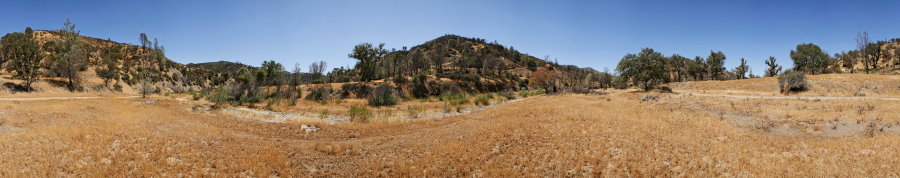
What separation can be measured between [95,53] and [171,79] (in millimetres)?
15562

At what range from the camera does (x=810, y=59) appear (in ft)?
163

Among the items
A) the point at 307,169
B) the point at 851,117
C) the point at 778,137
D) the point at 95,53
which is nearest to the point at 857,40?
the point at 851,117

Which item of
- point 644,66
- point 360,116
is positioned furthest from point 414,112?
point 644,66

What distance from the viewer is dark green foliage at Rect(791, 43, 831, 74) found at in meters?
49.1

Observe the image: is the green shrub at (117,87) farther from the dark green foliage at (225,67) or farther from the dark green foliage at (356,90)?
the dark green foliage at (225,67)

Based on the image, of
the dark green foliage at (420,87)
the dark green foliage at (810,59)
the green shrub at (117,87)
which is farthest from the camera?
the dark green foliage at (420,87)

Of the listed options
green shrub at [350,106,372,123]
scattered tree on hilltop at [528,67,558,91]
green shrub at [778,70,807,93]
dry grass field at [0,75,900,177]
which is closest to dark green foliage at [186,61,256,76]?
scattered tree on hilltop at [528,67,558,91]

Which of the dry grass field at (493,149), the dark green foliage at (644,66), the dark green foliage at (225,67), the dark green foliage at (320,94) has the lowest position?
the dry grass field at (493,149)

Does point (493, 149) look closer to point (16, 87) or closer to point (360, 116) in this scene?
point (360, 116)

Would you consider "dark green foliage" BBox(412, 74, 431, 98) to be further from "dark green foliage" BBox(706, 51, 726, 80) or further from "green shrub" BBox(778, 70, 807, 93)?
"dark green foliage" BBox(706, 51, 726, 80)

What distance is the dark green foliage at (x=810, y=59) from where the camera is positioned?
49.1m

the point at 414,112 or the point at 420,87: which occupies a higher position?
the point at 420,87

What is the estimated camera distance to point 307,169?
9.11 m

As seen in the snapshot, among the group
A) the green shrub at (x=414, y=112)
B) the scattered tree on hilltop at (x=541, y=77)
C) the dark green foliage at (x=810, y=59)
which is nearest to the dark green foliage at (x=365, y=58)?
the green shrub at (x=414, y=112)
